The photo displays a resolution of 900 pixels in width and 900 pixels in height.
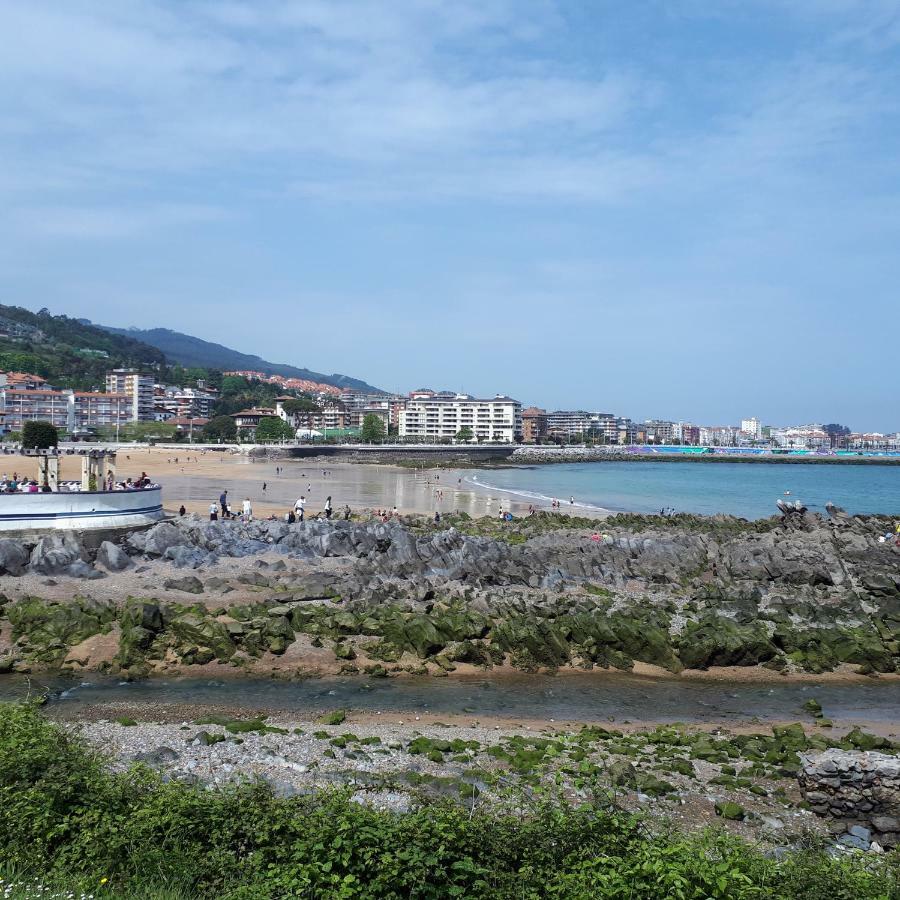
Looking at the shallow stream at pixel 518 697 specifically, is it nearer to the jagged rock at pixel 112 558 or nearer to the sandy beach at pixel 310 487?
the jagged rock at pixel 112 558

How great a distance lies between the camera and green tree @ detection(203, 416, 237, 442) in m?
144

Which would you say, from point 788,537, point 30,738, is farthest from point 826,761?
point 788,537

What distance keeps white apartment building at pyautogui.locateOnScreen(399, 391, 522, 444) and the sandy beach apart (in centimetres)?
8371

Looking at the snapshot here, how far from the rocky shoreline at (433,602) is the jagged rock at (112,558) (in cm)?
4

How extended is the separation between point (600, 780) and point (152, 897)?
5812mm

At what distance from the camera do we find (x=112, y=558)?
21984 millimetres

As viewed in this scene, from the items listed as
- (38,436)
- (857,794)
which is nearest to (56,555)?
(857,794)

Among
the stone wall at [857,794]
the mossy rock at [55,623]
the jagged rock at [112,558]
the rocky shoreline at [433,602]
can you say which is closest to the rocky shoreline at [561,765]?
the stone wall at [857,794]

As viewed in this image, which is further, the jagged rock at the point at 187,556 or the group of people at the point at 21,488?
the group of people at the point at 21,488

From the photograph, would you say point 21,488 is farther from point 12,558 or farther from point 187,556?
point 187,556

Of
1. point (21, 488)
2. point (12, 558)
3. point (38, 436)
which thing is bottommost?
point (12, 558)

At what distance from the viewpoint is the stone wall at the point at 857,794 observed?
8.74m

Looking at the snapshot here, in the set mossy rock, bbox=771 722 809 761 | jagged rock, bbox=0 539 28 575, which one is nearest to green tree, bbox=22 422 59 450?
jagged rock, bbox=0 539 28 575

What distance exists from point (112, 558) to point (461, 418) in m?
153
